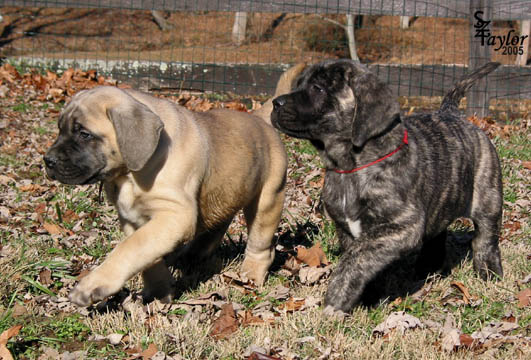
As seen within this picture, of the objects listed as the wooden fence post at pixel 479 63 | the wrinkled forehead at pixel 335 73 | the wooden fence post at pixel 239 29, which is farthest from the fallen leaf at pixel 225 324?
the wooden fence post at pixel 239 29

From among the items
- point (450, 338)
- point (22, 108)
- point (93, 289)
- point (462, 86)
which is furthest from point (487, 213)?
point (22, 108)

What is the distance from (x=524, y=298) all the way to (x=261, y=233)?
6.11 feet

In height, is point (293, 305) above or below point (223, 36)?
below

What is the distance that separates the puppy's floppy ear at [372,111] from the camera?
4148 millimetres

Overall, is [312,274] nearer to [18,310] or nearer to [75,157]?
[75,157]

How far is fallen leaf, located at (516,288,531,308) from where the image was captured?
4.31 metres

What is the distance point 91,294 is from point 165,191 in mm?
758

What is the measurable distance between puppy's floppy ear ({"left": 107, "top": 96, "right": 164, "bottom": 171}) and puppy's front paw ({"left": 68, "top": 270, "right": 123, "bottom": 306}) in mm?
676

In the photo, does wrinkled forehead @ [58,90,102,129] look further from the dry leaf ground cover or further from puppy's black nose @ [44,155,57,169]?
the dry leaf ground cover

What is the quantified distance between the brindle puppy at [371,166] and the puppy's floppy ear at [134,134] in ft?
2.88

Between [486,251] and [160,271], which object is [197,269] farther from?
[486,251]

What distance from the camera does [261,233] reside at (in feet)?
16.4

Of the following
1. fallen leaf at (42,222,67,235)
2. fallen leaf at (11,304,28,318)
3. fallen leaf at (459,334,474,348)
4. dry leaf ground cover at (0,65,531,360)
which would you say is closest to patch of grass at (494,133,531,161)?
dry leaf ground cover at (0,65,531,360)

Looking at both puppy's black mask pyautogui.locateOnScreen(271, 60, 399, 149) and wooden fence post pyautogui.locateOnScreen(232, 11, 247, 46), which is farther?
wooden fence post pyautogui.locateOnScreen(232, 11, 247, 46)
